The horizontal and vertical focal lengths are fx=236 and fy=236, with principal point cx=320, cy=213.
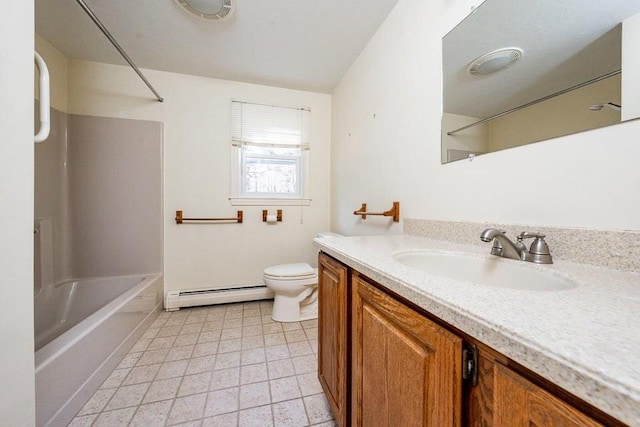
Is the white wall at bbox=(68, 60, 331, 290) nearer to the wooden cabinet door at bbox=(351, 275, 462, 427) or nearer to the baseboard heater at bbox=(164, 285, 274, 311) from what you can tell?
the baseboard heater at bbox=(164, 285, 274, 311)

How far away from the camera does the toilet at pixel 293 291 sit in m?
1.86

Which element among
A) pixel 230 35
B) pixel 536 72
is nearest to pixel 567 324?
pixel 536 72

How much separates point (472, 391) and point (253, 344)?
5.00ft

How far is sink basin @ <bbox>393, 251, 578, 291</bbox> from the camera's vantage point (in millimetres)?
613

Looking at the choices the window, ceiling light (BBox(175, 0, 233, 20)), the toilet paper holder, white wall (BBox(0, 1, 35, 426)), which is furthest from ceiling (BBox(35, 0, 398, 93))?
the toilet paper holder

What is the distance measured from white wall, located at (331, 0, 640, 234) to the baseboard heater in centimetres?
102

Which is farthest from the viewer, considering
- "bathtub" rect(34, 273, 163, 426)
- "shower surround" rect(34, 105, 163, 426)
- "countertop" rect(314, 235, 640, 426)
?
"shower surround" rect(34, 105, 163, 426)

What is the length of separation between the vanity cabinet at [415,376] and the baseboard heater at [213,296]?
1.50m

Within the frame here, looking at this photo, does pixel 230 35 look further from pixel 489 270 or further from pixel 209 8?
pixel 489 270

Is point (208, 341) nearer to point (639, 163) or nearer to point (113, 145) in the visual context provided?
point (113, 145)

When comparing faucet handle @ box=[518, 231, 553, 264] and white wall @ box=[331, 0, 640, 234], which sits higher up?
white wall @ box=[331, 0, 640, 234]

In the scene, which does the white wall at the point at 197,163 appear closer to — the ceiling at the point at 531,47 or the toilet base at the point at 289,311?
the toilet base at the point at 289,311

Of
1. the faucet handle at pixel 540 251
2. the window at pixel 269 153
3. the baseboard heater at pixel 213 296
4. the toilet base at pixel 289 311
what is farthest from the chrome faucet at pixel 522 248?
the baseboard heater at pixel 213 296

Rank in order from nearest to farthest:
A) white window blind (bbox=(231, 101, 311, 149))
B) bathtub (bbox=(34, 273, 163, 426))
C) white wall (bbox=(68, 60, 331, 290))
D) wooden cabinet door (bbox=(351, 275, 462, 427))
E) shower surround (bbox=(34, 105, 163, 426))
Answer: wooden cabinet door (bbox=(351, 275, 462, 427)), bathtub (bbox=(34, 273, 163, 426)), shower surround (bbox=(34, 105, 163, 426)), white wall (bbox=(68, 60, 331, 290)), white window blind (bbox=(231, 101, 311, 149))
